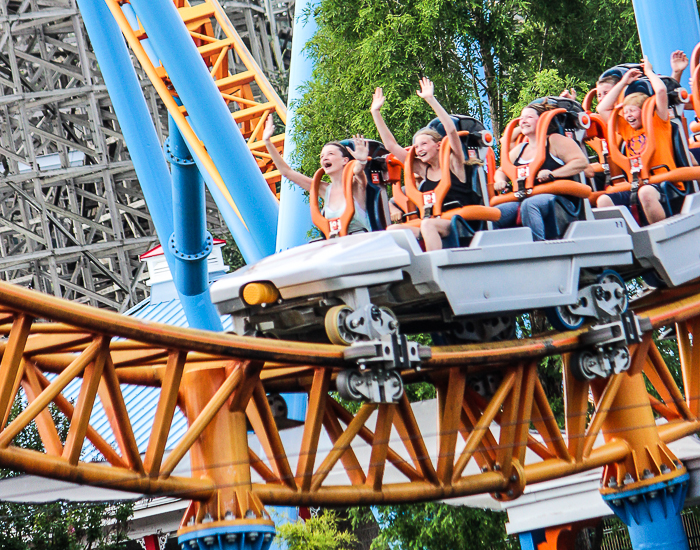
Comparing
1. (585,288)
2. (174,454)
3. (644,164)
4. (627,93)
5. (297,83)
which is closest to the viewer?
(174,454)

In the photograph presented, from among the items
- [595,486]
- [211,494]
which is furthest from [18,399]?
[211,494]

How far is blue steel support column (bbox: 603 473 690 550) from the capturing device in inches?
252

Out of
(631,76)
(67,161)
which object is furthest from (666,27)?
(67,161)

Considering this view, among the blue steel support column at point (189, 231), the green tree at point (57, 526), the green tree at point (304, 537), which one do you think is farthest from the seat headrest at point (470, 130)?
the blue steel support column at point (189, 231)

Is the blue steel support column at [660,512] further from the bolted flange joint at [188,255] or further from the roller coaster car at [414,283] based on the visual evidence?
the bolted flange joint at [188,255]

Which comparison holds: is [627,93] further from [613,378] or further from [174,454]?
[174,454]

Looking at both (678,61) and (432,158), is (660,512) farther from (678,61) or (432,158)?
(678,61)

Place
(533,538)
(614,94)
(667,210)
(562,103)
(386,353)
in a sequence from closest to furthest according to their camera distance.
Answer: (386,353)
(562,103)
(667,210)
(614,94)
(533,538)

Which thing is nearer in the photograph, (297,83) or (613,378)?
(613,378)

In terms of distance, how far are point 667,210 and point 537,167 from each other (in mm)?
996

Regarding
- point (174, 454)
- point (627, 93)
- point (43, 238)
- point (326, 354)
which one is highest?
point (43, 238)

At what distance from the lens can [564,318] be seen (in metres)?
6.20

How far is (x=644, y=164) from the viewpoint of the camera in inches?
265

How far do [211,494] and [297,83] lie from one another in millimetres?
6177
